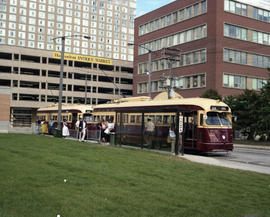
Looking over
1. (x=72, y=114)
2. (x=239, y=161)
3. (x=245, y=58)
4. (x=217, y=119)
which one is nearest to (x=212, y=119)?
(x=217, y=119)

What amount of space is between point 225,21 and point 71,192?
154 ft

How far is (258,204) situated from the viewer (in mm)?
7293

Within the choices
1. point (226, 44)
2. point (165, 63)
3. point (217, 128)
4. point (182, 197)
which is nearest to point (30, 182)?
point (182, 197)

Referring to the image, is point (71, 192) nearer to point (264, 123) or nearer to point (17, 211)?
point (17, 211)

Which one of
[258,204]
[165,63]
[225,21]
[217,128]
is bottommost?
[258,204]

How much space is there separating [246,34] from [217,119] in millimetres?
36251

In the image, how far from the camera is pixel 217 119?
65.5 ft

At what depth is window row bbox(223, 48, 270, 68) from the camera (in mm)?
50438

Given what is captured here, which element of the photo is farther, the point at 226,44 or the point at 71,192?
the point at 226,44

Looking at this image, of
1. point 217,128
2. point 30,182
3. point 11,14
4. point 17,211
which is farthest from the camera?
point 11,14

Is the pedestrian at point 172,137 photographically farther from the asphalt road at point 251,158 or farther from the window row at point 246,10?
the window row at point 246,10

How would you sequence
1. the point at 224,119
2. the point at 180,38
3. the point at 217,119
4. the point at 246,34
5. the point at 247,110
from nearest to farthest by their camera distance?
1. the point at 217,119
2. the point at 224,119
3. the point at 247,110
4. the point at 246,34
5. the point at 180,38

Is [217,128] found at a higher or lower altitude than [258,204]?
higher

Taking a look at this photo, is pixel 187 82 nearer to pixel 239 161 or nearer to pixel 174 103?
pixel 174 103
